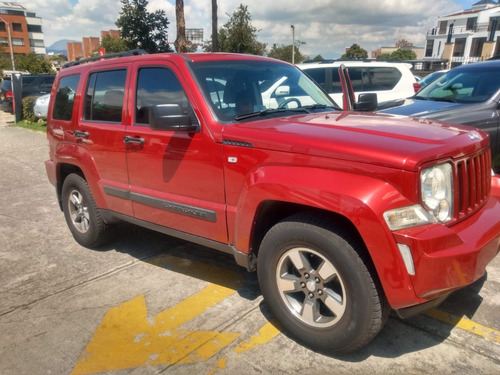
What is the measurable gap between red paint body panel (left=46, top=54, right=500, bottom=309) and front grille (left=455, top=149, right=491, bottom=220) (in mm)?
57

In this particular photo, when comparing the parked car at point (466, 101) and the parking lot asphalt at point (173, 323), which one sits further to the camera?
the parked car at point (466, 101)

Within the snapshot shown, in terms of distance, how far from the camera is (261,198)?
271 centimetres

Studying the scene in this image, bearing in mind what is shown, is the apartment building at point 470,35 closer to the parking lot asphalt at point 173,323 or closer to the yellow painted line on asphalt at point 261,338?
the parking lot asphalt at point 173,323

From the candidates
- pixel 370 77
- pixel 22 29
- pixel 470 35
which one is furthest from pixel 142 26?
pixel 22 29

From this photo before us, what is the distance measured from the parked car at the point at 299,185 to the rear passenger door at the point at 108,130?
0.02 m

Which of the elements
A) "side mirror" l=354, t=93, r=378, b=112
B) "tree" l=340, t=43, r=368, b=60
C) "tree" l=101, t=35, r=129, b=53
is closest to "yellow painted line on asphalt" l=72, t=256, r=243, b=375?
"side mirror" l=354, t=93, r=378, b=112

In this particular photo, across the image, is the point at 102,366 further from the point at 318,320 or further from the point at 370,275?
the point at 370,275

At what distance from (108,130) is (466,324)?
3.32 meters

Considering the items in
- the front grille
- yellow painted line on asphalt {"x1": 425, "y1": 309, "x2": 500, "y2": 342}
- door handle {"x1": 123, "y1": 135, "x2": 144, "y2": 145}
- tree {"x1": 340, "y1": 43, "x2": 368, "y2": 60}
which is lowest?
yellow painted line on asphalt {"x1": 425, "y1": 309, "x2": 500, "y2": 342}

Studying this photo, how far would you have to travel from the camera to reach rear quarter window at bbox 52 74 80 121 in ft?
14.6

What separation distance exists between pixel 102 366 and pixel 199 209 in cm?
124

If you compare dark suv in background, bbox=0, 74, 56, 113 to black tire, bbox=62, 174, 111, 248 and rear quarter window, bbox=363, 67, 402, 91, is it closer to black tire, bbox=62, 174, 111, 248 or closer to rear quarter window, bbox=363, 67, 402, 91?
rear quarter window, bbox=363, 67, 402, 91

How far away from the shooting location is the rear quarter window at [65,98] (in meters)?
4.45

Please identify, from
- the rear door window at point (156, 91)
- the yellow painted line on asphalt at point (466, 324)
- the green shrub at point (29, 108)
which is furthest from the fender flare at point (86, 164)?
the green shrub at point (29, 108)
